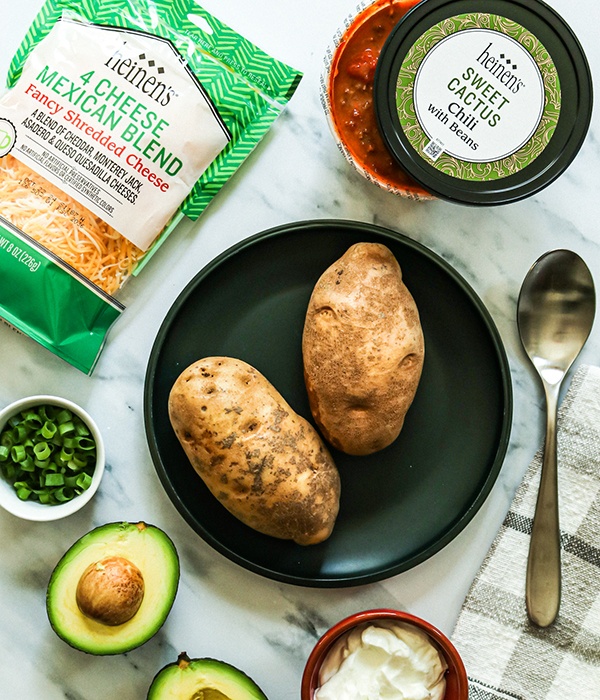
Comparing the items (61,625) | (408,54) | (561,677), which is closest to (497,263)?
(408,54)

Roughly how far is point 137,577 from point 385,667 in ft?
1.19

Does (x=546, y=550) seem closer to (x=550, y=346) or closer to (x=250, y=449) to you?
(x=550, y=346)

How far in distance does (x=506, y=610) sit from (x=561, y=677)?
5.0 inches

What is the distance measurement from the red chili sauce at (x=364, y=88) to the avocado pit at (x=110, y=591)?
2.09ft

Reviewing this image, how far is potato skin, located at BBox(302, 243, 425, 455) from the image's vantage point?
99cm

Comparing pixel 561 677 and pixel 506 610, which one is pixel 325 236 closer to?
pixel 506 610

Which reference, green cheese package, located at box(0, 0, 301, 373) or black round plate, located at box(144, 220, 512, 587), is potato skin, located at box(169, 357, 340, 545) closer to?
black round plate, located at box(144, 220, 512, 587)

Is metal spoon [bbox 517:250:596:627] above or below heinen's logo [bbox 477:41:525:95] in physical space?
below

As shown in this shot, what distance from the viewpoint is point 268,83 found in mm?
1085

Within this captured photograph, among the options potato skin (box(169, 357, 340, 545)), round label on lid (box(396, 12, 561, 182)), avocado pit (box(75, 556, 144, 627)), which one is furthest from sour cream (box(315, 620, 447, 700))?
round label on lid (box(396, 12, 561, 182))

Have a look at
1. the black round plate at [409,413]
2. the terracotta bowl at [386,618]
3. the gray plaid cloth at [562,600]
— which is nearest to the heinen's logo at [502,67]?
the black round plate at [409,413]

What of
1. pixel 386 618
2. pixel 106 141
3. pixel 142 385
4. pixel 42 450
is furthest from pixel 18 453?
pixel 386 618

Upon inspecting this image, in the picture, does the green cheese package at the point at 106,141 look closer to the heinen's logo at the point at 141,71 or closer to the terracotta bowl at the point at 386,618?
the heinen's logo at the point at 141,71

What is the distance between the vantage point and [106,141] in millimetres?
1049
